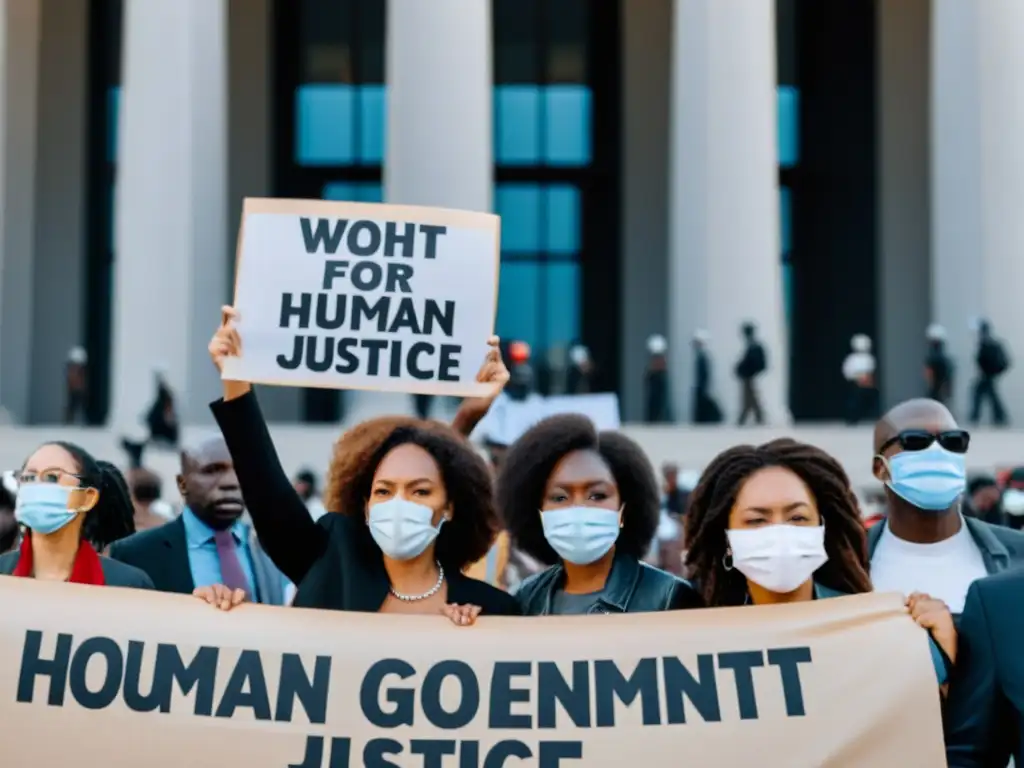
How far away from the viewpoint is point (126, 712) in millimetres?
6789

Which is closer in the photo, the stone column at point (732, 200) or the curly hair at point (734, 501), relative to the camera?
the curly hair at point (734, 501)

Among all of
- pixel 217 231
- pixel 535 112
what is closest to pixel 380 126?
pixel 535 112

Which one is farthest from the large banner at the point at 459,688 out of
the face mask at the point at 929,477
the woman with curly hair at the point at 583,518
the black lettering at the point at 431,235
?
the black lettering at the point at 431,235

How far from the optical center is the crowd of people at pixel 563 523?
23.2ft

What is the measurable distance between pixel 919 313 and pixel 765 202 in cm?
1359

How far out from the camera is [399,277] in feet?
27.9

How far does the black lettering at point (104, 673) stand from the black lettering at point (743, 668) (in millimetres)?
2502

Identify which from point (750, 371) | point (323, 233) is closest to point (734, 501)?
point (323, 233)

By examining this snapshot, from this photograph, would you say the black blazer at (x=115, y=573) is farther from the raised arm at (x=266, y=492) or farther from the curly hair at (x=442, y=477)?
the curly hair at (x=442, y=477)

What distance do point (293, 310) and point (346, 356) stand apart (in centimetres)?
36

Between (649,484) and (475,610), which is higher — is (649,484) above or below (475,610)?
above

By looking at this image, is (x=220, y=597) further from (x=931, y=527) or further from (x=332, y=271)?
(x=931, y=527)

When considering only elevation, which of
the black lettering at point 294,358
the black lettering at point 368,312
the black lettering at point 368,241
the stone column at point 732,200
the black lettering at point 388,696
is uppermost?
the stone column at point 732,200

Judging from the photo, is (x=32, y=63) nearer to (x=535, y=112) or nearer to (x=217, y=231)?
(x=217, y=231)
